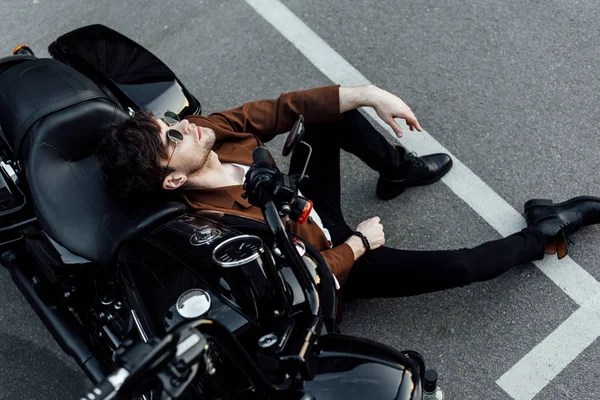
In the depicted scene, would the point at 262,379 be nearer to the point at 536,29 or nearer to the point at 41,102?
the point at 41,102

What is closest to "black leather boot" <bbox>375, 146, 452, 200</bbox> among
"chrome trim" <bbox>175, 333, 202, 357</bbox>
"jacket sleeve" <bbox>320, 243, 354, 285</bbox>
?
"jacket sleeve" <bbox>320, 243, 354, 285</bbox>

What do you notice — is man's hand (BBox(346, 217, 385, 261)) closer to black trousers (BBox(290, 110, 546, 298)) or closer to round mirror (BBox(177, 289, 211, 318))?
black trousers (BBox(290, 110, 546, 298))

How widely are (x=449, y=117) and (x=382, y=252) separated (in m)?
1.16

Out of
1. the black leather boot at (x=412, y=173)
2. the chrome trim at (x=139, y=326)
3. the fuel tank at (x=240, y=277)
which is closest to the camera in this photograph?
the fuel tank at (x=240, y=277)

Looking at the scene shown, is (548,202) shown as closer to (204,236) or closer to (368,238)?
(368,238)

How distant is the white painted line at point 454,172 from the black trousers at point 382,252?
0.19m

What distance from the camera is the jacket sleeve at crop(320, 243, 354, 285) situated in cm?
276

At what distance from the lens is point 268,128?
3.08m

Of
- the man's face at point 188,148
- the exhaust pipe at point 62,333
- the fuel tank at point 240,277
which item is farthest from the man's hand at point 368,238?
the exhaust pipe at point 62,333

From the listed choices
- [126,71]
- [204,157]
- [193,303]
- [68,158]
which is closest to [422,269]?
[204,157]

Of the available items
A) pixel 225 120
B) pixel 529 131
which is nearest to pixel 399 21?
pixel 529 131

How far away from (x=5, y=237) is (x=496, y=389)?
2105 millimetres

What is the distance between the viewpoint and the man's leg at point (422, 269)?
2934 millimetres

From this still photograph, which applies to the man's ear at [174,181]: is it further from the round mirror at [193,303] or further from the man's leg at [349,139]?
the man's leg at [349,139]
